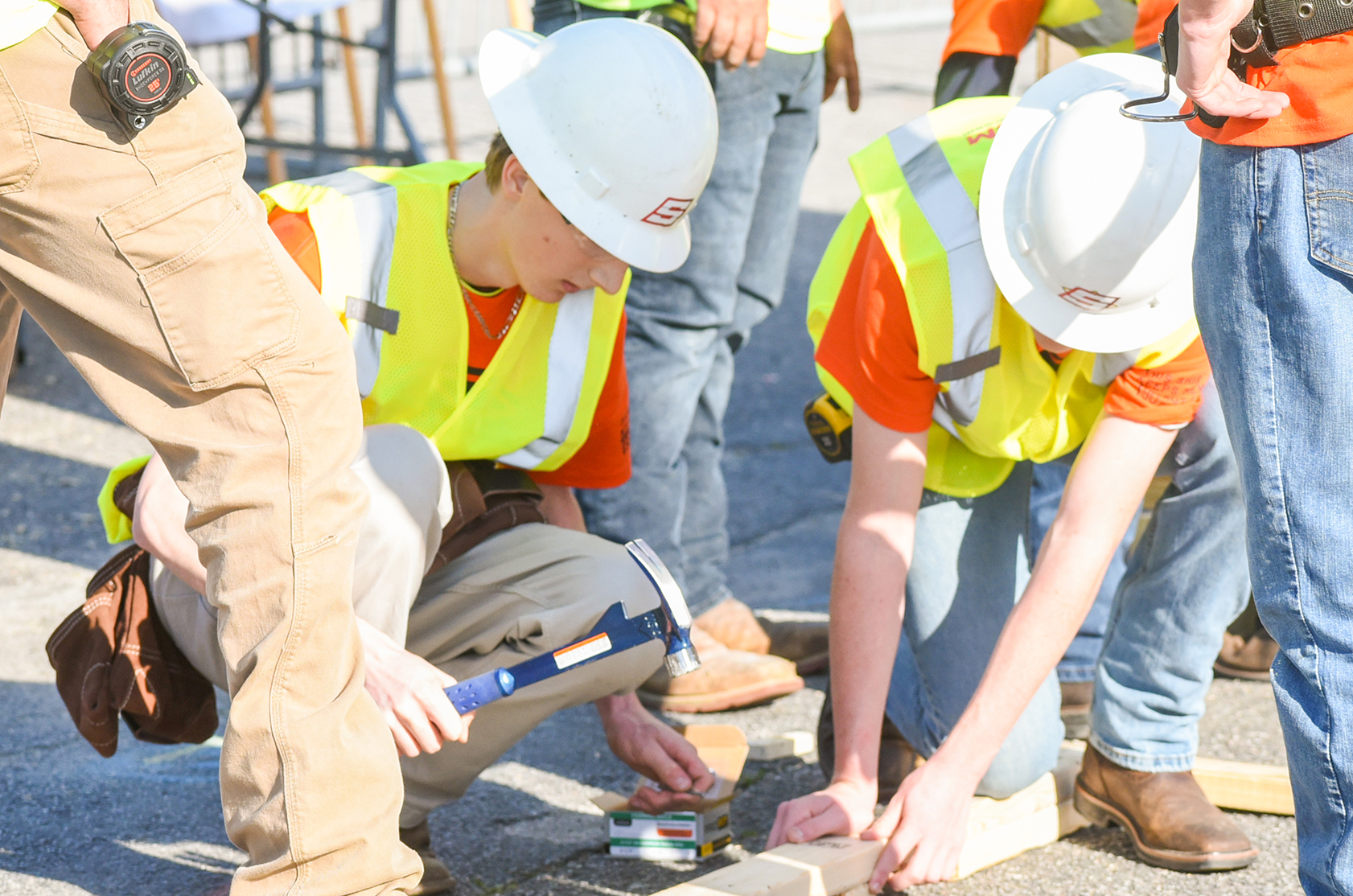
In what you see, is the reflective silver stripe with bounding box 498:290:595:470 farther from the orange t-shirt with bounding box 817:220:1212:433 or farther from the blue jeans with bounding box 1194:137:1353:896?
the blue jeans with bounding box 1194:137:1353:896

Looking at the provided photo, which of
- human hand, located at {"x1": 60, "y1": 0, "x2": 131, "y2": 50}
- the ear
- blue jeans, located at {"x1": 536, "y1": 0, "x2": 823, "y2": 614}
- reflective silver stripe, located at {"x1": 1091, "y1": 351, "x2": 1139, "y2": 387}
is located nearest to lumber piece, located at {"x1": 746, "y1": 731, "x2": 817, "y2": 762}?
blue jeans, located at {"x1": 536, "y1": 0, "x2": 823, "y2": 614}

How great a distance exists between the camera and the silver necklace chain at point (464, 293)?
2338 mm

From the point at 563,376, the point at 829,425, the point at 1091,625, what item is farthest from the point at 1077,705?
the point at 563,376

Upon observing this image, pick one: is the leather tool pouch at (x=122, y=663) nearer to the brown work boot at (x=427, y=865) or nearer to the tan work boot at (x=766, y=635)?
the brown work boot at (x=427, y=865)

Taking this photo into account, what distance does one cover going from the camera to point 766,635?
3.30m

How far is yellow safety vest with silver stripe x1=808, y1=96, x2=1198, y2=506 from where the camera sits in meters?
2.25

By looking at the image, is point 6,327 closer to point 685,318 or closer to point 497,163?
point 497,163

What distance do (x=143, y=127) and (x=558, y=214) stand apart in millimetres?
857

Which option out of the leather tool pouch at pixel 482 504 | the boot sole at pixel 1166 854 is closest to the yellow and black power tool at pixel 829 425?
the leather tool pouch at pixel 482 504

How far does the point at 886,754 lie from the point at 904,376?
809 millimetres

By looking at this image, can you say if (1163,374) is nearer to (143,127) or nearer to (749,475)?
(143,127)

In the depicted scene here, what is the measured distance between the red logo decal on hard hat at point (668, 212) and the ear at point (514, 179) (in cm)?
21

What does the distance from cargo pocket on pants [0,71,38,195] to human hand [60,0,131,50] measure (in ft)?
0.32

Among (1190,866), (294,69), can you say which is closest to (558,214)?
(1190,866)
